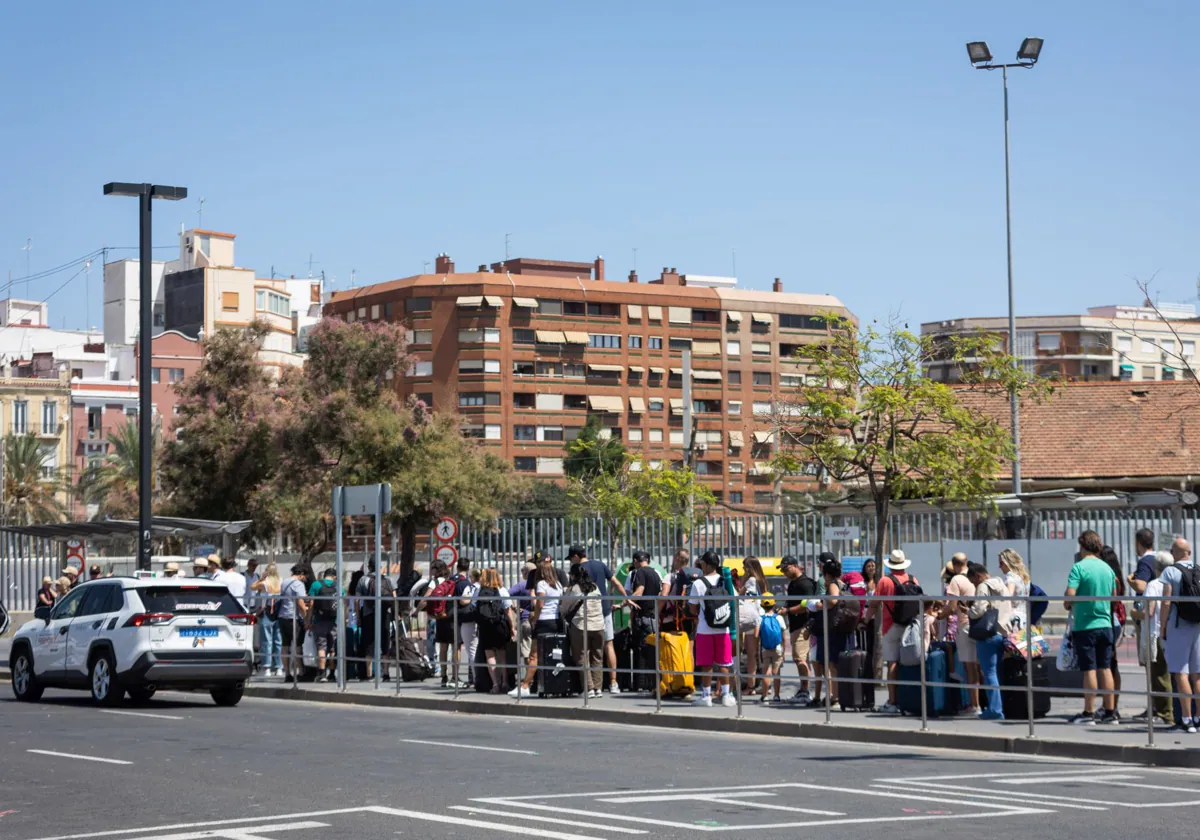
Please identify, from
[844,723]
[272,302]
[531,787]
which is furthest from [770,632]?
[272,302]

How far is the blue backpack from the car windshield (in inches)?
270

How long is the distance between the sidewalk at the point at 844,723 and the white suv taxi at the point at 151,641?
210 centimetres

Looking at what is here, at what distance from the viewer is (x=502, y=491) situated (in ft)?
182

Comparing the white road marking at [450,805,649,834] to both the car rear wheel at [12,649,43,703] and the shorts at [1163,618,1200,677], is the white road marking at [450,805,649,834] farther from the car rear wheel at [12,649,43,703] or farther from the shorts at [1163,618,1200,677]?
the car rear wheel at [12,649,43,703]

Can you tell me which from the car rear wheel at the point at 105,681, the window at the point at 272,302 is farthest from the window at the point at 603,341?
the car rear wheel at the point at 105,681

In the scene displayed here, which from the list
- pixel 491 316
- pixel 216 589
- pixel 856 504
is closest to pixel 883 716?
Result: pixel 216 589

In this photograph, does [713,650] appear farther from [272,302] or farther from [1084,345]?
[1084,345]

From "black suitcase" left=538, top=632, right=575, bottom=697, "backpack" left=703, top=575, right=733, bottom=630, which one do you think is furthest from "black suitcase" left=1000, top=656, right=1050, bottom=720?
"black suitcase" left=538, top=632, right=575, bottom=697

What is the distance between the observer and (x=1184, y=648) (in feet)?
51.1

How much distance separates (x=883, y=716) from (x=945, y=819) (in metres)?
7.86

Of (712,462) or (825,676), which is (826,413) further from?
(712,462)

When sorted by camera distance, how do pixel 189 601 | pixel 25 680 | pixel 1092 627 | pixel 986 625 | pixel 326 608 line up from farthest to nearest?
pixel 326 608
pixel 25 680
pixel 189 601
pixel 986 625
pixel 1092 627

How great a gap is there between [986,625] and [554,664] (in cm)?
665

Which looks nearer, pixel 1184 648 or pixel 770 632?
pixel 1184 648
